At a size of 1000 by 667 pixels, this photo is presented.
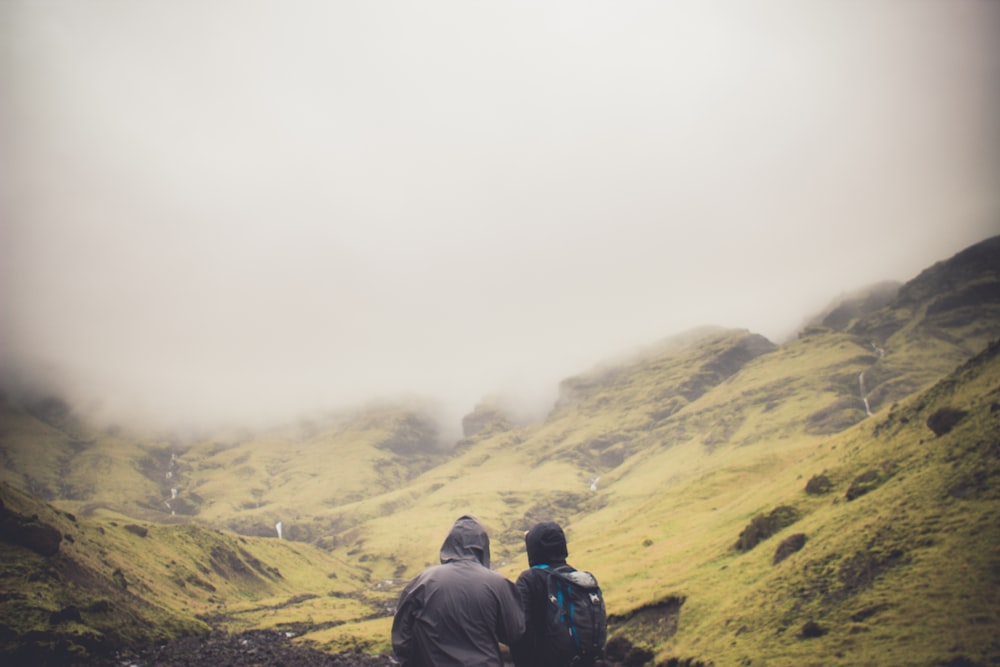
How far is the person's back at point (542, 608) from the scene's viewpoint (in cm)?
902

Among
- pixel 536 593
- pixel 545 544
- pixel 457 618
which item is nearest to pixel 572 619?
pixel 536 593

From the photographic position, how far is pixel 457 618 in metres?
7.99

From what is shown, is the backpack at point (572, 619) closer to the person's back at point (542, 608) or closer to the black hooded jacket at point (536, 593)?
the person's back at point (542, 608)

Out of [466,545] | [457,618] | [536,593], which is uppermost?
[466,545]

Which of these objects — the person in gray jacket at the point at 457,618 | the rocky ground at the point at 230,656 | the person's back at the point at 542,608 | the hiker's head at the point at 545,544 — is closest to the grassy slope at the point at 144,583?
the rocky ground at the point at 230,656

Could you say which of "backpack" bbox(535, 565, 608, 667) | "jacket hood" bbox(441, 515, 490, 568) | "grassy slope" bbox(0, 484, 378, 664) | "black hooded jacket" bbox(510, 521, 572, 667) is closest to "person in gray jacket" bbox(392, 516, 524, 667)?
"jacket hood" bbox(441, 515, 490, 568)

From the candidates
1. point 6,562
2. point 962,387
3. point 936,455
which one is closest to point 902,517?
point 936,455

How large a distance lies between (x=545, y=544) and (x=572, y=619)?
130cm

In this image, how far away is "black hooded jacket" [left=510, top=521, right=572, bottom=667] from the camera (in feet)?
29.9

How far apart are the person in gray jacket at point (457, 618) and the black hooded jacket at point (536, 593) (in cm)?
67

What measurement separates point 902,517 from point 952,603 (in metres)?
9.60

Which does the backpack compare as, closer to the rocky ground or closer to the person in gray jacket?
the person in gray jacket

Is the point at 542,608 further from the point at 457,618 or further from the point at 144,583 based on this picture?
the point at 144,583

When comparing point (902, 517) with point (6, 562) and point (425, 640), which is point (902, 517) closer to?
point (425, 640)
